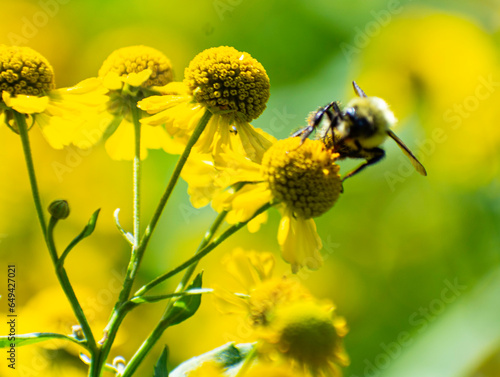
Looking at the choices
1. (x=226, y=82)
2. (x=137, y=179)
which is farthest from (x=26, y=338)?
(x=226, y=82)

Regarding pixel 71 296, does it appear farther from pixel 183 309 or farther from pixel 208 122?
pixel 208 122

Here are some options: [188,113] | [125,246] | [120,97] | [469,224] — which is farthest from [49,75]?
[469,224]

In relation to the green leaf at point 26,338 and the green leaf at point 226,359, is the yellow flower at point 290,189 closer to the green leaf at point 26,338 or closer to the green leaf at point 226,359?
the green leaf at point 226,359

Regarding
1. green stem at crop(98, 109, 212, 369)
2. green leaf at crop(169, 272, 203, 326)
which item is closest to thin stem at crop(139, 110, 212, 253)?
green stem at crop(98, 109, 212, 369)

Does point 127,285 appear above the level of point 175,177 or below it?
below

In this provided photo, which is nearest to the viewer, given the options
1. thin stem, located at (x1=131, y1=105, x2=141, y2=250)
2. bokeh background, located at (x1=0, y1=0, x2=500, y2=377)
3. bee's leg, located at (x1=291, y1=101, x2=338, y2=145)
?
thin stem, located at (x1=131, y1=105, x2=141, y2=250)

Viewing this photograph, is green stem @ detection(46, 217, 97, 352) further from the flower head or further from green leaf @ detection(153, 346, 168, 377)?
the flower head

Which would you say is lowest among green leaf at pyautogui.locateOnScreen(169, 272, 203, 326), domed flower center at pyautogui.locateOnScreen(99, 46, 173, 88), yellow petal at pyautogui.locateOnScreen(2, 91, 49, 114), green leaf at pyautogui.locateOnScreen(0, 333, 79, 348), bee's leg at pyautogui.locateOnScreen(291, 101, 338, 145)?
green leaf at pyautogui.locateOnScreen(0, 333, 79, 348)
